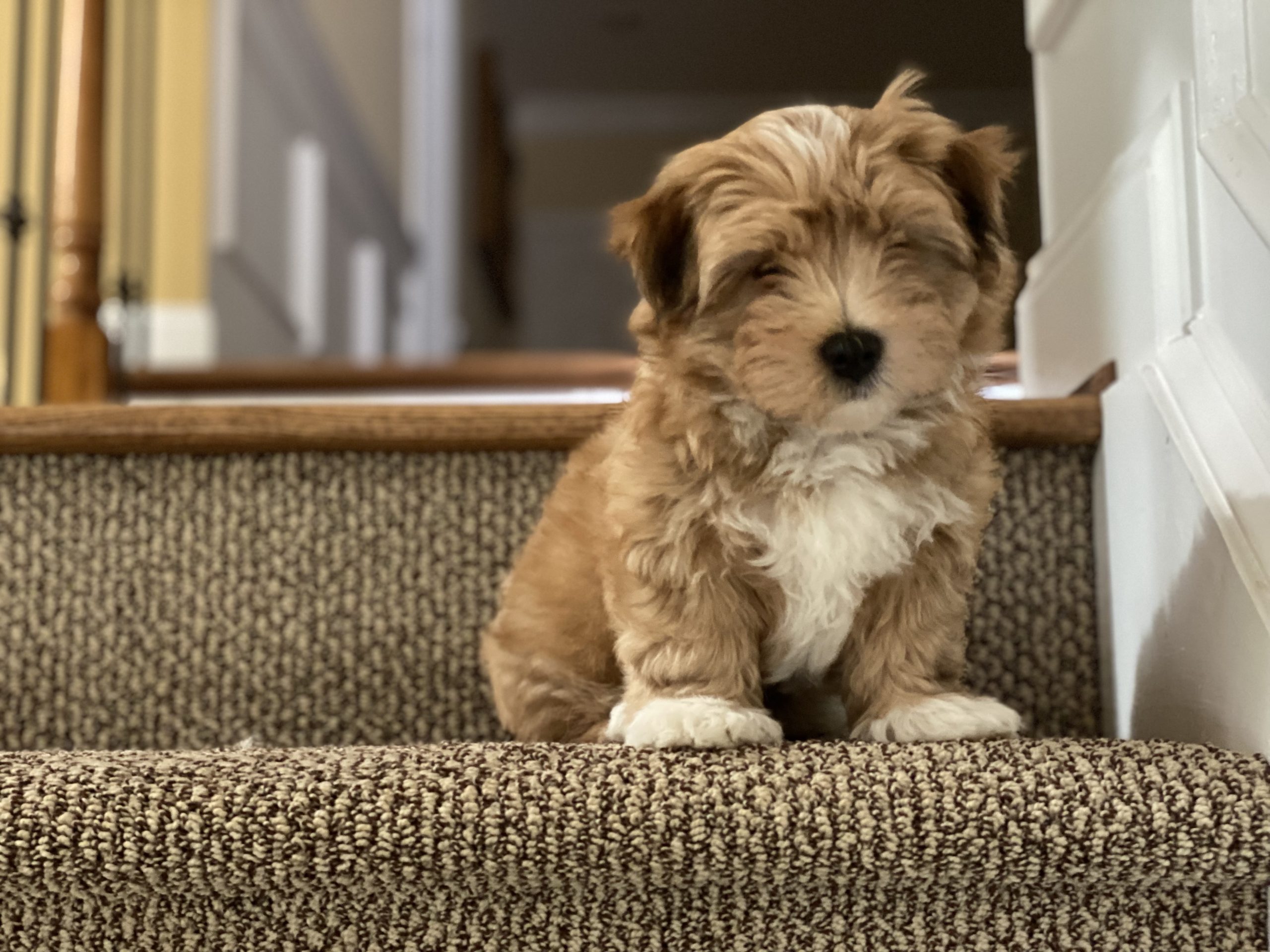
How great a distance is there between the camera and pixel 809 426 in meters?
1.03

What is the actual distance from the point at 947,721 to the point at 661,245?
0.47m

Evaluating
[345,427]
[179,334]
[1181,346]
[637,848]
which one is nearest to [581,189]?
[179,334]

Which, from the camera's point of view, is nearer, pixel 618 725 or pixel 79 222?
pixel 618 725

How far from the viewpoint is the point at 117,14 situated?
283 centimetres

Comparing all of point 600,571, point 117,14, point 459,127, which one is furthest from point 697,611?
point 459,127

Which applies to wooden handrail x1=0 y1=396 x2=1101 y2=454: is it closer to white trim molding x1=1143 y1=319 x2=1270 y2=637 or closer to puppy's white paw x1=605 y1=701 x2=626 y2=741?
white trim molding x1=1143 y1=319 x2=1270 y2=637

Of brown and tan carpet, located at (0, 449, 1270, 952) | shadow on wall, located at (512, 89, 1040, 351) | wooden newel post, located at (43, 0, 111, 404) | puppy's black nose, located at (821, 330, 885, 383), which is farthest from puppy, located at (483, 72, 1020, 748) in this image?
shadow on wall, located at (512, 89, 1040, 351)

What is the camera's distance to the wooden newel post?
1.87 meters

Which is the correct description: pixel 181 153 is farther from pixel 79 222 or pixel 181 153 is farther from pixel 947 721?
pixel 947 721

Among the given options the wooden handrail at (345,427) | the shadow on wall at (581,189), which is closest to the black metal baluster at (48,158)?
the wooden handrail at (345,427)

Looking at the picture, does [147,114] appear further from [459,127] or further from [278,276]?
[459,127]

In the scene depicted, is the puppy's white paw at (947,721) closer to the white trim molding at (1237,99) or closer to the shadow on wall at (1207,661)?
the shadow on wall at (1207,661)

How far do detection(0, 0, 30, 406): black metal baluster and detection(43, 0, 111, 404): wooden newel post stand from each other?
0.17ft

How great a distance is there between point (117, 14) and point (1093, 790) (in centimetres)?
278
